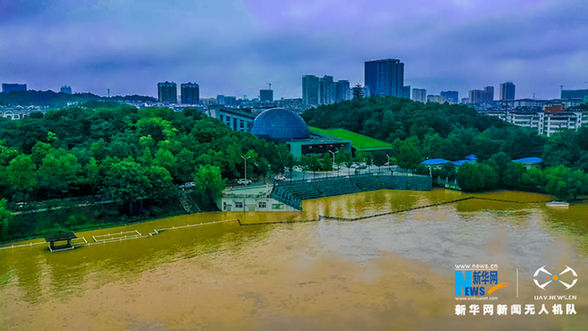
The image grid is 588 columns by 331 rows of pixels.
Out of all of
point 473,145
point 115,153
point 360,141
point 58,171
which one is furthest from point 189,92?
point 58,171

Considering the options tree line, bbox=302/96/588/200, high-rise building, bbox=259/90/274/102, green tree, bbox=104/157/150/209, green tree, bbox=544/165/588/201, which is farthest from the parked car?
high-rise building, bbox=259/90/274/102

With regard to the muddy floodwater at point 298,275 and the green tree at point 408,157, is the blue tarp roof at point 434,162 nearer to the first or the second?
the green tree at point 408,157

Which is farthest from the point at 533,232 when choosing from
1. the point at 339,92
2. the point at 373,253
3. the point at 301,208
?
the point at 339,92

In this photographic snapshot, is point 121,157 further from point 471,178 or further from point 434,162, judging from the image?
point 434,162

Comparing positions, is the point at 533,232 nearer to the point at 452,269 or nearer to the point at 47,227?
the point at 452,269

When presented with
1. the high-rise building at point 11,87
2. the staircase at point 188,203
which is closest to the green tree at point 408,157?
the staircase at point 188,203

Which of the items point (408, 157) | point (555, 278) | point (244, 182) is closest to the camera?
point (555, 278)
